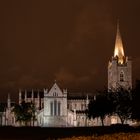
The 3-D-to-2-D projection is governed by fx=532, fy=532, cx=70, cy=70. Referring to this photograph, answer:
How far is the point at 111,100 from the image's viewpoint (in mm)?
114688

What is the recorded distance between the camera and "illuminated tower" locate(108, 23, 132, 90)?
609ft

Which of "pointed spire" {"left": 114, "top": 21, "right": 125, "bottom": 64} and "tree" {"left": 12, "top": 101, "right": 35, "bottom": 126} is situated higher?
"pointed spire" {"left": 114, "top": 21, "right": 125, "bottom": 64}

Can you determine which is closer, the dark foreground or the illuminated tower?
the dark foreground

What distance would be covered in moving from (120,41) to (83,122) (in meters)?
32.4

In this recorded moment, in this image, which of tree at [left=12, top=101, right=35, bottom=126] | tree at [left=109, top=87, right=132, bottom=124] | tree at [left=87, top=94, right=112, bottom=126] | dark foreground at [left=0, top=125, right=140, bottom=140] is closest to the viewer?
dark foreground at [left=0, top=125, right=140, bottom=140]

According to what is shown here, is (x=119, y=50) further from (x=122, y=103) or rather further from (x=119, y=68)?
(x=122, y=103)

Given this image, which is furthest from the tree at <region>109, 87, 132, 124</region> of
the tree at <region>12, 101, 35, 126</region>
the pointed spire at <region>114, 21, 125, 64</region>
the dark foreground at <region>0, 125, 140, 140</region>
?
the pointed spire at <region>114, 21, 125, 64</region>

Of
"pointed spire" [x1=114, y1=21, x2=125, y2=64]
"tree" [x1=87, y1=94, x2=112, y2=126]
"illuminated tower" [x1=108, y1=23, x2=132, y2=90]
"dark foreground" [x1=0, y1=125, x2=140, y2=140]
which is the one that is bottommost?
"dark foreground" [x1=0, y1=125, x2=140, y2=140]

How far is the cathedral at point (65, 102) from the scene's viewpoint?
174 metres

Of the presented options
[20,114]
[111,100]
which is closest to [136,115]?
[111,100]

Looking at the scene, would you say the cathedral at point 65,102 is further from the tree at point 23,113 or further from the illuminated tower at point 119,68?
the tree at point 23,113

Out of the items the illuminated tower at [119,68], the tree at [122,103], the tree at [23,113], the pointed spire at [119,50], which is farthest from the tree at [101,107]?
the pointed spire at [119,50]

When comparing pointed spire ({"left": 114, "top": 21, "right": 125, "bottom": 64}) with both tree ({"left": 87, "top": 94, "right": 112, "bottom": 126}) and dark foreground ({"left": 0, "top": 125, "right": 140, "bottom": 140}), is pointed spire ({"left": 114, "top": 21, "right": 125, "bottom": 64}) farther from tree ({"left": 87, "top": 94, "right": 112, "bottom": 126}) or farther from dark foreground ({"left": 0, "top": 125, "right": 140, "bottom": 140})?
dark foreground ({"left": 0, "top": 125, "right": 140, "bottom": 140})

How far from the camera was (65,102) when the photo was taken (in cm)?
17812
